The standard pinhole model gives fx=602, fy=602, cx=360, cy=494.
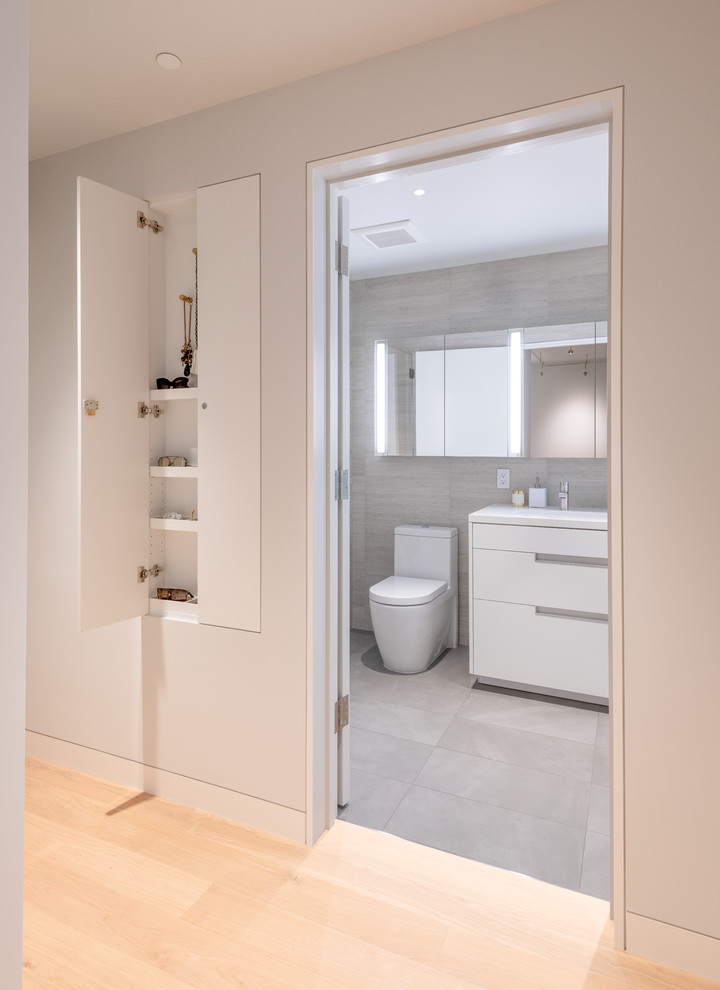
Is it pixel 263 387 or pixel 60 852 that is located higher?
pixel 263 387

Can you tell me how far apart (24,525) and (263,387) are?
1.14m

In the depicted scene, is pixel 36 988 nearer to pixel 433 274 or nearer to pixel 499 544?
pixel 499 544

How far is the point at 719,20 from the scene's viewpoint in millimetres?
1352

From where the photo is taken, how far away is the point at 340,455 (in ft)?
6.59

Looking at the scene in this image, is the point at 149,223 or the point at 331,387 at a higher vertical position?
the point at 149,223

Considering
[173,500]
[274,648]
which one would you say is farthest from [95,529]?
[274,648]

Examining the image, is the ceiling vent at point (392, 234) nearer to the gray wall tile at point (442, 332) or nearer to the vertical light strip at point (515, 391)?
the gray wall tile at point (442, 332)

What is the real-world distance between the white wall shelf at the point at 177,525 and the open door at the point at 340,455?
51cm

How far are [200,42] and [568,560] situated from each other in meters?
2.57

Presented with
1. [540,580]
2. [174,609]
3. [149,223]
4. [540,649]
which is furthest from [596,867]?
[149,223]

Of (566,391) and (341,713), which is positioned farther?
(566,391)

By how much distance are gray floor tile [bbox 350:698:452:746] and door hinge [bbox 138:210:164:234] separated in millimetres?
2235

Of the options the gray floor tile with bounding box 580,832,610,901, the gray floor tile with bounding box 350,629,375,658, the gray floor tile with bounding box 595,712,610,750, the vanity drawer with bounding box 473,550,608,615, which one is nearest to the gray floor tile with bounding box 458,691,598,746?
the gray floor tile with bounding box 595,712,610,750

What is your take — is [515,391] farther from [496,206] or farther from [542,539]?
[496,206]
